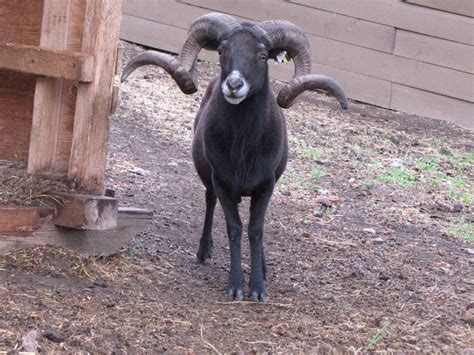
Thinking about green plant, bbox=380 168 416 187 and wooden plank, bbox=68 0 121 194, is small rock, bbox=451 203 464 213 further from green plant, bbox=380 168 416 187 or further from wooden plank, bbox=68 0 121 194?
wooden plank, bbox=68 0 121 194

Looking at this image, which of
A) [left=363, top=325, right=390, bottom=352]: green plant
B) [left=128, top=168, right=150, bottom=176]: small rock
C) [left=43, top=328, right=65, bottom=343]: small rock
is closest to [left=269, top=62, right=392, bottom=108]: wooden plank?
[left=128, top=168, right=150, bottom=176]: small rock

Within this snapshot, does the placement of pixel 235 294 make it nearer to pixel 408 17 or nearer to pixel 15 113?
pixel 15 113

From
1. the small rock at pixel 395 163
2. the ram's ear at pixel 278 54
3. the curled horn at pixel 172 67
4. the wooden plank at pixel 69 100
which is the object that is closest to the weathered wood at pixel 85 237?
the wooden plank at pixel 69 100

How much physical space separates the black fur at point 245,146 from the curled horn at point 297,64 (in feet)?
0.59

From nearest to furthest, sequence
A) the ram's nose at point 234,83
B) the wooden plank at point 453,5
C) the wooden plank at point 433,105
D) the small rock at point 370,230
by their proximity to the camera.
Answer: the ram's nose at point 234,83 → the small rock at point 370,230 → the wooden plank at point 453,5 → the wooden plank at point 433,105

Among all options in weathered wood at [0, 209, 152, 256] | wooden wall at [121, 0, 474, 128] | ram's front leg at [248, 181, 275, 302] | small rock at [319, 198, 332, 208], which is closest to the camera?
weathered wood at [0, 209, 152, 256]

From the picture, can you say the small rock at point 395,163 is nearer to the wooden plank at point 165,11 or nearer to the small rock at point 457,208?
the small rock at point 457,208

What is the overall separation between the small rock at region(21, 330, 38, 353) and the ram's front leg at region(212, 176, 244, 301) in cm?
184

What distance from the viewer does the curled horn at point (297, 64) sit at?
652cm

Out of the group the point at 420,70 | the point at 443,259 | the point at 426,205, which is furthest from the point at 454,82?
the point at 443,259

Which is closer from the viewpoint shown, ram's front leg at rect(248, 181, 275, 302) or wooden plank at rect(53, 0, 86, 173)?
wooden plank at rect(53, 0, 86, 173)

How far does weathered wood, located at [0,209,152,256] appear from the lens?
5.91 metres

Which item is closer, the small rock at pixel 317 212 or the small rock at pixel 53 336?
the small rock at pixel 53 336

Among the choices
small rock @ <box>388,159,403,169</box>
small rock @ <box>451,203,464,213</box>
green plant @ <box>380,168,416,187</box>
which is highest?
small rock @ <box>388,159,403,169</box>
